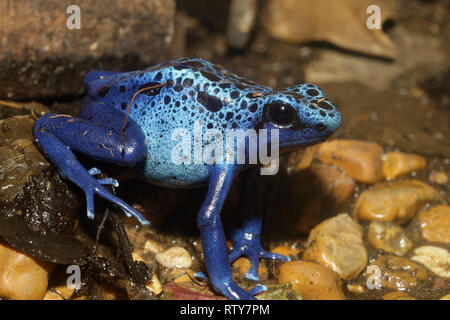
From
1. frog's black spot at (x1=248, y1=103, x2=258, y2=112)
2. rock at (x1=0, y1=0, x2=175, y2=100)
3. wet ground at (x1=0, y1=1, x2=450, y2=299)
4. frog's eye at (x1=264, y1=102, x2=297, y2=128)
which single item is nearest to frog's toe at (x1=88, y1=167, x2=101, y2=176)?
wet ground at (x1=0, y1=1, x2=450, y2=299)

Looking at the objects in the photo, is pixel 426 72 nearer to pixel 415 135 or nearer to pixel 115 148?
pixel 415 135

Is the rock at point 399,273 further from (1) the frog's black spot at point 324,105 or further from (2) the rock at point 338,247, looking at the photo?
(1) the frog's black spot at point 324,105

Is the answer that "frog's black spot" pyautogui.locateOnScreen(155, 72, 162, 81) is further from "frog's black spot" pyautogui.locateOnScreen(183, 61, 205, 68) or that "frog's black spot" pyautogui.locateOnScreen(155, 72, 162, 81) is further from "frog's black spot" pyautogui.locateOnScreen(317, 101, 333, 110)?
"frog's black spot" pyautogui.locateOnScreen(317, 101, 333, 110)

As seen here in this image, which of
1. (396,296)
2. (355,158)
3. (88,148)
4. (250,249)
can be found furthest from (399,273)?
(88,148)

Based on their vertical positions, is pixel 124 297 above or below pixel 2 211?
below

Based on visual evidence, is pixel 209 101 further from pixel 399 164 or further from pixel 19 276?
pixel 399 164
